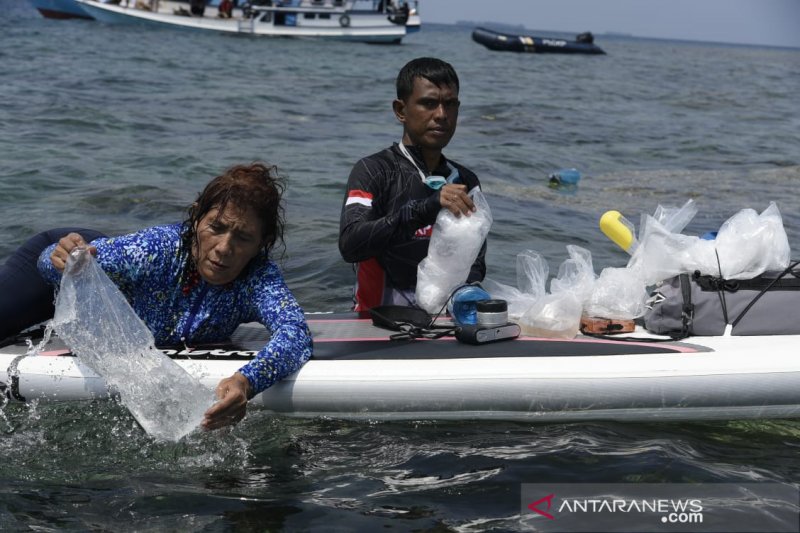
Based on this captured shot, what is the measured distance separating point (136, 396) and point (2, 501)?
0.63 m

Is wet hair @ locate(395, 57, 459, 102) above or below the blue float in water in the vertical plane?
above

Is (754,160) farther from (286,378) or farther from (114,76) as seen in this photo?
(114,76)

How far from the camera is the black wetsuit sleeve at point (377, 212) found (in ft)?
14.6

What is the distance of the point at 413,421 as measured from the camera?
14.5 ft

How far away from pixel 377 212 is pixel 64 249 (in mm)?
1522

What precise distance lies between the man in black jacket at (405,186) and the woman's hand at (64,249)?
1172mm

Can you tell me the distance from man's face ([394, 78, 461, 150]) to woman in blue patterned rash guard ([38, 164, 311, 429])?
110 centimetres

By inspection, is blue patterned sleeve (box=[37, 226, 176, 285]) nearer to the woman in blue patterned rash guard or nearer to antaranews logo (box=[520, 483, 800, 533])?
the woman in blue patterned rash guard

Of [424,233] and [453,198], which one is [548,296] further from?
[453,198]

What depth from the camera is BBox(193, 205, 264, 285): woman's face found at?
3826 millimetres

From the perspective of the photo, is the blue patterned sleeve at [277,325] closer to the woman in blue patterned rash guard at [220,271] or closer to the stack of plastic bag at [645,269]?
the woman in blue patterned rash guard at [220,271]

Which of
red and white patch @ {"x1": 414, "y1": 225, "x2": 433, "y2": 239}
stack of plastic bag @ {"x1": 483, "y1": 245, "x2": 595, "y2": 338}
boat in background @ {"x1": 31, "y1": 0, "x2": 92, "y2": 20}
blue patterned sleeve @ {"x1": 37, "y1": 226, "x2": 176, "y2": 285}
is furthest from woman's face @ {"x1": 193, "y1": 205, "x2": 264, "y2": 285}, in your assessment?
boat in background @ {"x1": 31, "y1": 0, "x2": 92, "y2": 20}

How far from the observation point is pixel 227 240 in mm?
3842

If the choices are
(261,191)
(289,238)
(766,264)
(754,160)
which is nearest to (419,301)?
(261,191)
